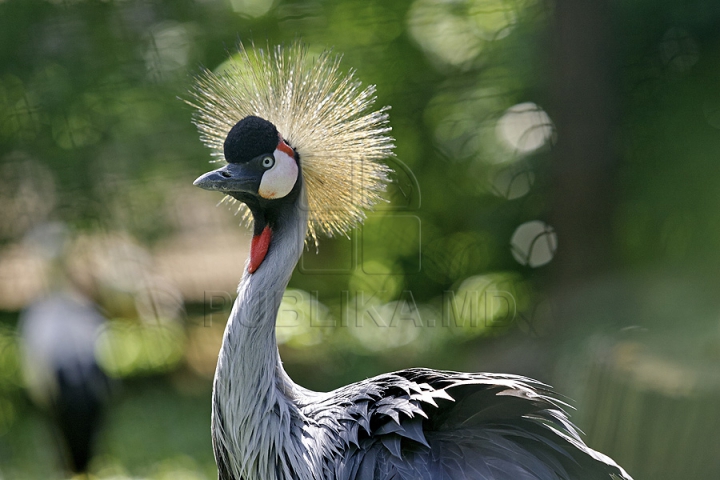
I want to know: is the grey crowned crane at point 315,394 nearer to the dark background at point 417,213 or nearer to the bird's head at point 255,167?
the bird's head at point 255,167

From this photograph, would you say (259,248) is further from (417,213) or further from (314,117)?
(417,213)


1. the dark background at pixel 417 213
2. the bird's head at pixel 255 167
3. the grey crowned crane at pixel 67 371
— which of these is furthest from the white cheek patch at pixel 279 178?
the grey crowned crane at pixel 67 371

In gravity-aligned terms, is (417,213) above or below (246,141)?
below

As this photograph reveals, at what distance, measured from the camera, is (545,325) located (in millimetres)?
2271

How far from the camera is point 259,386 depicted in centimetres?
114

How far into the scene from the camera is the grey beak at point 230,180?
1.11 metres

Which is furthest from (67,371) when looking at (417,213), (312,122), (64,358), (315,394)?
(312,122)

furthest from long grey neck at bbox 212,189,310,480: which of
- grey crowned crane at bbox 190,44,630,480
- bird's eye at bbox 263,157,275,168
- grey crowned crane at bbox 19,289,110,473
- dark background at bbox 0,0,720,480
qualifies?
grey crowned crane at bbox 19,289,110,473

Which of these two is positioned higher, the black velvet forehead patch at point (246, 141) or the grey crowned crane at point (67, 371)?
the black velvet forehead patch at point (246, 141)

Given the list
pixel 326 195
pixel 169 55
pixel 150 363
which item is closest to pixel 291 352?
pixel 150 363

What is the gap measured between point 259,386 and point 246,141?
39cm

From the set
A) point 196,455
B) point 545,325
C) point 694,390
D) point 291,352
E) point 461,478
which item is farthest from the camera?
point 291,352

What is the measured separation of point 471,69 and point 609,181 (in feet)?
1.91

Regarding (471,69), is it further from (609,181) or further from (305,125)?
(305,125)
